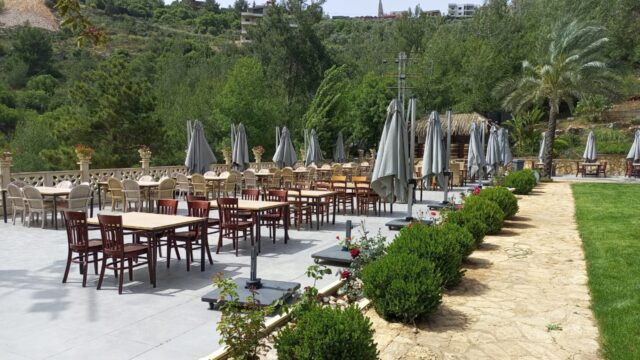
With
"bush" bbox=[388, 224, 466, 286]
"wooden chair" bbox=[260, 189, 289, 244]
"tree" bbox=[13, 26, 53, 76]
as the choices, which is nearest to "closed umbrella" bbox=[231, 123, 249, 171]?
"wooden chair" bbox=[260, 189, 289, 244]

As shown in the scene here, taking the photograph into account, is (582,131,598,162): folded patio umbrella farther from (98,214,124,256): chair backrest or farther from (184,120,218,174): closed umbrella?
(98,214,124,256): chair backrest

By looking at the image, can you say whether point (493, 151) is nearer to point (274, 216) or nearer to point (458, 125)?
point (458, 125)

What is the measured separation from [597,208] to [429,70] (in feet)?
98.7

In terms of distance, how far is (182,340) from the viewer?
14.7 ft

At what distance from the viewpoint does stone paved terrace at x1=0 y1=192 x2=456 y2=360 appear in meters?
4.30

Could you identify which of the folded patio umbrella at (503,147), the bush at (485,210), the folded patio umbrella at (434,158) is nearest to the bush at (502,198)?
the bush at (485,210)

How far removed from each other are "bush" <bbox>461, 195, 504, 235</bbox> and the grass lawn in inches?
61.6

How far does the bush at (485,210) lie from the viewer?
29.2 feet

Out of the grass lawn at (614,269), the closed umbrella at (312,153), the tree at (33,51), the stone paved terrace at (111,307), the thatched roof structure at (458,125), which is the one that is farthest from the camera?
the tree at (33,51)

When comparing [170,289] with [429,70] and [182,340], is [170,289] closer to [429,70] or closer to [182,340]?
[182,340]

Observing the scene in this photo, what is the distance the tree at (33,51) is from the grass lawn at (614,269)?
51641 millimetres

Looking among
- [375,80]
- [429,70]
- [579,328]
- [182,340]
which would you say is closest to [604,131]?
[429,70]

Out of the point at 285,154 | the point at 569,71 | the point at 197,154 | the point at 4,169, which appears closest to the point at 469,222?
the point at 197,154

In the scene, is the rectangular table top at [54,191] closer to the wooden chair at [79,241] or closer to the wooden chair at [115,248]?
the wooden chair at [79,241]
